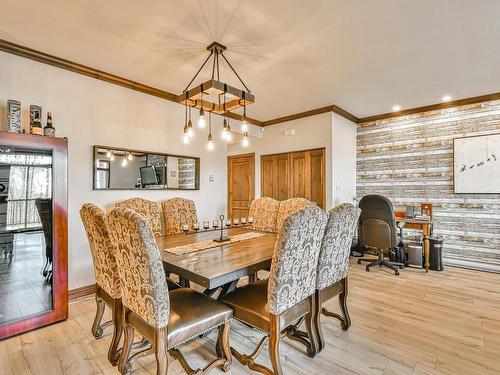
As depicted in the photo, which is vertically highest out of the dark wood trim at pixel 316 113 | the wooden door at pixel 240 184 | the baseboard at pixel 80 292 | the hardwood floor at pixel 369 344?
the dark wood trim at pixel 316 113

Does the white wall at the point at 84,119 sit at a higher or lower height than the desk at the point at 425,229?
higher

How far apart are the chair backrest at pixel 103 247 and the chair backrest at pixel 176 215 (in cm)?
156

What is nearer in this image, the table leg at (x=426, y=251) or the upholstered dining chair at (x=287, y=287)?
the upholstered dining chair at (x=287, y=287)

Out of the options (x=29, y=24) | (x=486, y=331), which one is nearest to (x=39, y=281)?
(x=29, y=24)

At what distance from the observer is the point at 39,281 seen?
2.46 metres

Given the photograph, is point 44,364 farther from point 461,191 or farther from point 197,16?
point 461,191

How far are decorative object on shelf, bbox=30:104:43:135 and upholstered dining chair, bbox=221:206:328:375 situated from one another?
2.26m

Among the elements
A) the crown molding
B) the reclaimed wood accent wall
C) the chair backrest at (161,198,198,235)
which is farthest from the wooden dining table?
the reclaimed wood accent wall

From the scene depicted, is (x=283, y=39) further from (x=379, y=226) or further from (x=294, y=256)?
(x=379, y=226)

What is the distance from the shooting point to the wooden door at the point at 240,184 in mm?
5762

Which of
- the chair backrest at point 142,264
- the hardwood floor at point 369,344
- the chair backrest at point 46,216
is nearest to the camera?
the chair backrest at point 142,264

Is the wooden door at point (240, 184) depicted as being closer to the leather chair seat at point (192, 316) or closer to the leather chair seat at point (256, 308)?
the leather chair seat at point (256, 308)

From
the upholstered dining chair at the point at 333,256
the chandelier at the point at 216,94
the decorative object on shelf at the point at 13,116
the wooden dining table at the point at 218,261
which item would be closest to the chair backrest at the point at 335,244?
the upholstered dining chair at the point at 333,256

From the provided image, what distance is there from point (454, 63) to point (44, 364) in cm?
470
